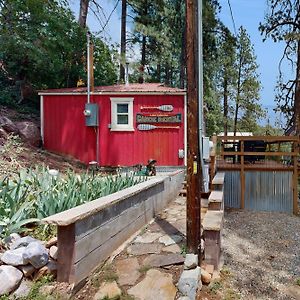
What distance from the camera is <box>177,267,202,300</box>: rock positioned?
117 inches

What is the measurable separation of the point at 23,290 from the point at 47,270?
227 mm

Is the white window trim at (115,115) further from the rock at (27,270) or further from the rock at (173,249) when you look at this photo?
the rock at (27,270)

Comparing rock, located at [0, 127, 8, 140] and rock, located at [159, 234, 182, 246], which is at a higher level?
rock, located at [0, 127, 8, 140]

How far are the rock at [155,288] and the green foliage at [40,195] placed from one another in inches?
43.6

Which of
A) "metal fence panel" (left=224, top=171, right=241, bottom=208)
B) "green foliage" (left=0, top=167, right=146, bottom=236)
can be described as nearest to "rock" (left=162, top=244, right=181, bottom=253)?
"green foliage" (left=0, top=167, right=146, bottom=236)

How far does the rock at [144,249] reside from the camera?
3777 mm

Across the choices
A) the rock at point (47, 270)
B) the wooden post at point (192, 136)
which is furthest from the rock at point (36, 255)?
the wooden post at point (192, 136)

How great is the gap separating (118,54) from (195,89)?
540 inches

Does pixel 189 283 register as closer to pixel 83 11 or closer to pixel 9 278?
pixel 9 278

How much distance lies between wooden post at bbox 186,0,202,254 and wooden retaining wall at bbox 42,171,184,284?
82 centimetres

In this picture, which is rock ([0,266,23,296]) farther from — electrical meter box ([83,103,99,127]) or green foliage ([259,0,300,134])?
green foliage ([259,0,300,134])

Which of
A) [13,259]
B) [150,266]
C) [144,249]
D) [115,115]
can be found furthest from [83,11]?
[13,259]

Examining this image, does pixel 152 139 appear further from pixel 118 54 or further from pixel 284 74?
pixel 118 54

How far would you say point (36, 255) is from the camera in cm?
273
